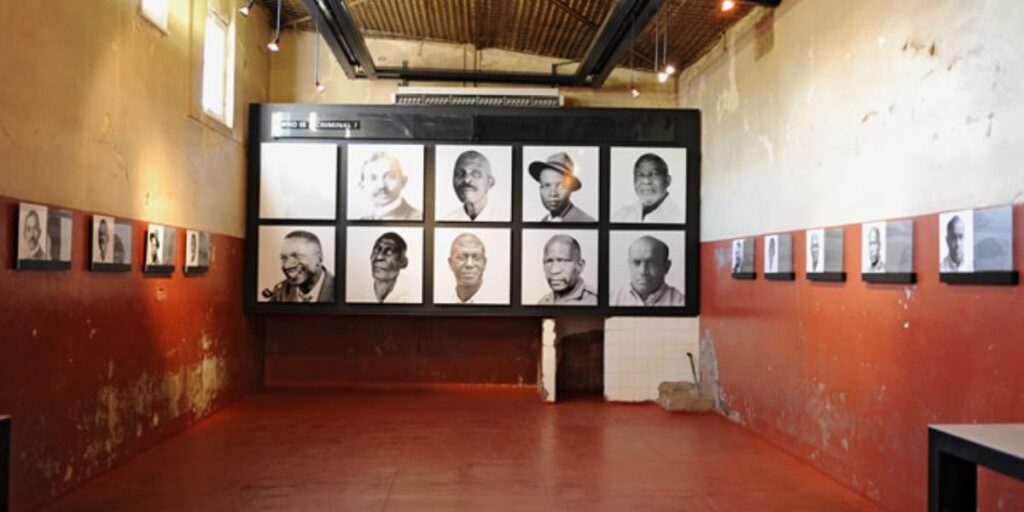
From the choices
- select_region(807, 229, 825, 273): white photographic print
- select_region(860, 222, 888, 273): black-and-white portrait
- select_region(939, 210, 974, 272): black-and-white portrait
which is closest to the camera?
select_region(939, 210, 974, 272): black-and-white portrait

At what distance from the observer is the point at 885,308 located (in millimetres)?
4059

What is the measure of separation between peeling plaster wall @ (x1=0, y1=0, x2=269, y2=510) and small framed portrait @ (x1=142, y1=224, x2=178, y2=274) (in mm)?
99

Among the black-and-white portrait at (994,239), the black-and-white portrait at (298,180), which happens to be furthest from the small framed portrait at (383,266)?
the black-and-white portrait at (994,239)

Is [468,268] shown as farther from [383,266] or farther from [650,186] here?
→ [650,186]

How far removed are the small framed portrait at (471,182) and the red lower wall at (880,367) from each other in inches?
114

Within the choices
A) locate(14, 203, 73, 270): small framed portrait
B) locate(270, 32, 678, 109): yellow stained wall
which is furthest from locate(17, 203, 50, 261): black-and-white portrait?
locate(270, 32, 678, 109): yellow stained wall

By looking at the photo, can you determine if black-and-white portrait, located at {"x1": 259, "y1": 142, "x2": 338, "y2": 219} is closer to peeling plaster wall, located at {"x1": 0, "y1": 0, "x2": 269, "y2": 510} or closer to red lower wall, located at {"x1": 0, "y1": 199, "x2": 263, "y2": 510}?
peeling plaster wall, located at {"x1": 0, "y1": 0, "x2": 269, "y2": 510}

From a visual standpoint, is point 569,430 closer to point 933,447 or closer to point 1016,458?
point 933,447

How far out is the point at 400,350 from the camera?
26.9 ft

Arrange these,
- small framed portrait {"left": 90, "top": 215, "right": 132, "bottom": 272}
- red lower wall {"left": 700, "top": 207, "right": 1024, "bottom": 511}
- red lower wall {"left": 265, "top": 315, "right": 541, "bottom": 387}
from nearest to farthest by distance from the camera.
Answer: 1. red lower wall {"left": 700, "top": 207, "right": 1024, "bottom": 511}
2. small framed portrait {"left": 90, "top": 215, "right": 132, "bottom": 272}
3. red lower wall {"left": 265, "top": 315, "right": 541, "bottom": 387}

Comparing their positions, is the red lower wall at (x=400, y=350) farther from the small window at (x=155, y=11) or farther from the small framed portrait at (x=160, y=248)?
the small window at (x=155, y=11)

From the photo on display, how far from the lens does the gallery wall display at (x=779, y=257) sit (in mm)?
5297

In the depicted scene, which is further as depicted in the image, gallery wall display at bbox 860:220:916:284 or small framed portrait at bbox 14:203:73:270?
gallery wall display at bbox 860:220:916:284

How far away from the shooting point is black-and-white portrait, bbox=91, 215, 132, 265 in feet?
14.5
